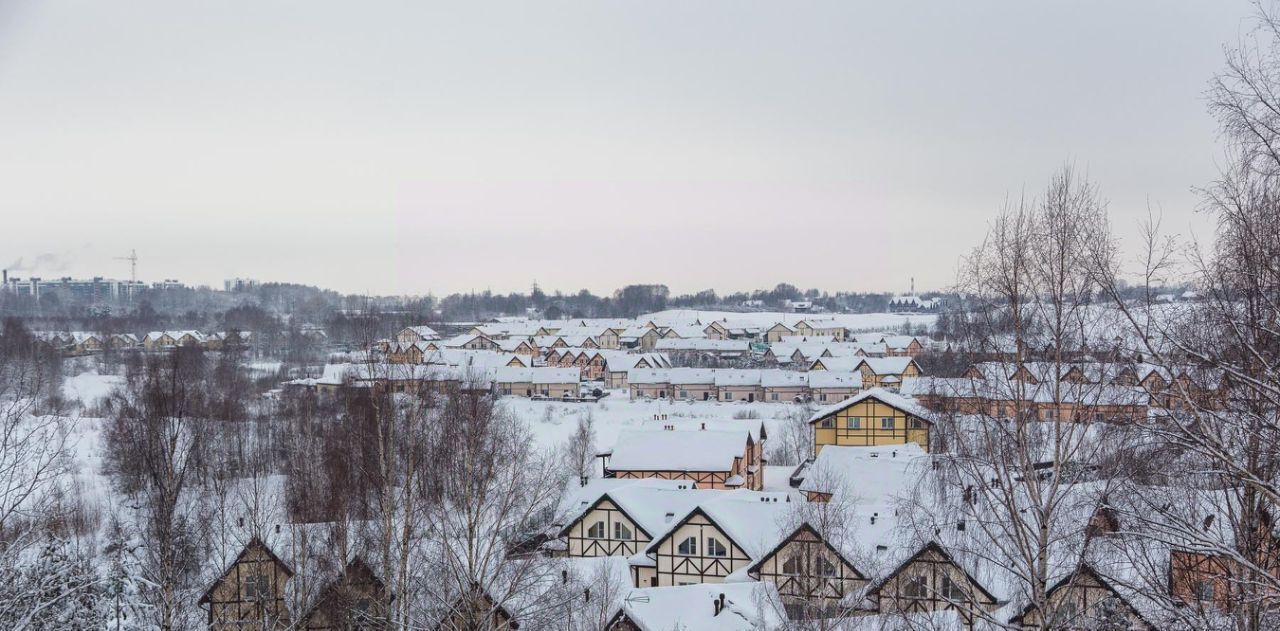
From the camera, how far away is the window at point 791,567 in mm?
18273

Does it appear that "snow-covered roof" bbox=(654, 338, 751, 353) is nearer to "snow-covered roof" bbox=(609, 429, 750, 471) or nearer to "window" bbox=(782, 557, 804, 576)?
"snow-covered roof" bbox=(609, 429, 750, 471)

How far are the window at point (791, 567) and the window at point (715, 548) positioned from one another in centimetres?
226

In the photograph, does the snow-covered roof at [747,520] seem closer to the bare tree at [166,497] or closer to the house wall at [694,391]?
the bare tree at [166,497]

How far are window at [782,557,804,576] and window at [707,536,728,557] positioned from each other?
2.26 meters

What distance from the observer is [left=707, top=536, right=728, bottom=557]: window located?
2098 cm

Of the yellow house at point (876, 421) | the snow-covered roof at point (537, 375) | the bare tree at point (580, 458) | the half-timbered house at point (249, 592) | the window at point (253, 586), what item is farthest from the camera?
the snow-covered roof at point (537, 375)

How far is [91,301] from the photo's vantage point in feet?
641

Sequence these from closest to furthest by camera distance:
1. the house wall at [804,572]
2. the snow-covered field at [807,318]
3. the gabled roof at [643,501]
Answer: the house wall at [804,572], the gabled roof at [643,501], the snow-covered field at [807,318]

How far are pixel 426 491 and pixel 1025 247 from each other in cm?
1361

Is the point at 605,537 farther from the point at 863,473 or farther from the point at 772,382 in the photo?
the point at 772,382

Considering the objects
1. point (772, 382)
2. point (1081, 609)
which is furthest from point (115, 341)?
point (1081, 609)

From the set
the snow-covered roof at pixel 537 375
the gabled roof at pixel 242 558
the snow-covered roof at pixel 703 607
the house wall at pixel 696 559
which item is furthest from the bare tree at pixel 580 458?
the snow-covered roof at pixel 537 375

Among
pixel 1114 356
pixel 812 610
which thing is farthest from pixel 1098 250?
pixel 812 610

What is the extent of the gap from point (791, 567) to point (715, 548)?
2.69 m
